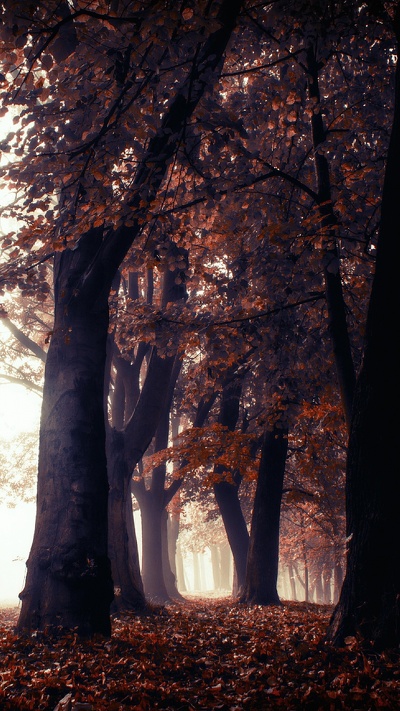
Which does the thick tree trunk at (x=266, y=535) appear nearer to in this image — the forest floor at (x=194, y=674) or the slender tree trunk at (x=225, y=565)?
the forest floor at (x=194, y=674)

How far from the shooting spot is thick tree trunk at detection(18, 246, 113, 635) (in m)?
5.80

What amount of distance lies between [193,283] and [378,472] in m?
6.96

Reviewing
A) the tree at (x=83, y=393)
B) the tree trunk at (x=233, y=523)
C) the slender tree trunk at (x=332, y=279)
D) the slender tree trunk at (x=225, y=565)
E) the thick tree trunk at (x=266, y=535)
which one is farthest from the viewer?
the slender tree trunk at (x=225, y=565)

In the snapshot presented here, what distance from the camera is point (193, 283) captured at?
11.2 m

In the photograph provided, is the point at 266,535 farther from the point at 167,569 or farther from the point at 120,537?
the point at 167,569

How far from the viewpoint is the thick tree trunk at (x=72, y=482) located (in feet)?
19.0

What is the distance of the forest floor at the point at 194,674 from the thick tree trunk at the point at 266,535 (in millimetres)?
5740

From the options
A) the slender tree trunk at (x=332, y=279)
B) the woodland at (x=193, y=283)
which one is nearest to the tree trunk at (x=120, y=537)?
the woodland at (x=193, y=283)

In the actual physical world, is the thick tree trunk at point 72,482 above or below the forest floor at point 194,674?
above

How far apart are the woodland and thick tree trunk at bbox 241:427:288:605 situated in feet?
3.55

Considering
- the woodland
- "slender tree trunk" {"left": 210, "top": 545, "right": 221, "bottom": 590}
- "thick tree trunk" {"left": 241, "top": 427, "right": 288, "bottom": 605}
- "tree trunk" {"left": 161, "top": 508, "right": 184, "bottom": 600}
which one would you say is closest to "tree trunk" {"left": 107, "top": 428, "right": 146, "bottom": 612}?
the woodland

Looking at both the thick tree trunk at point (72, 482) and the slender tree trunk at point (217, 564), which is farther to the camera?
the slender tree trunk at point (217, 564)

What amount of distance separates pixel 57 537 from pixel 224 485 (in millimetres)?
11112

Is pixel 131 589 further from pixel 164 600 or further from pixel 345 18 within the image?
pixel 345 18
